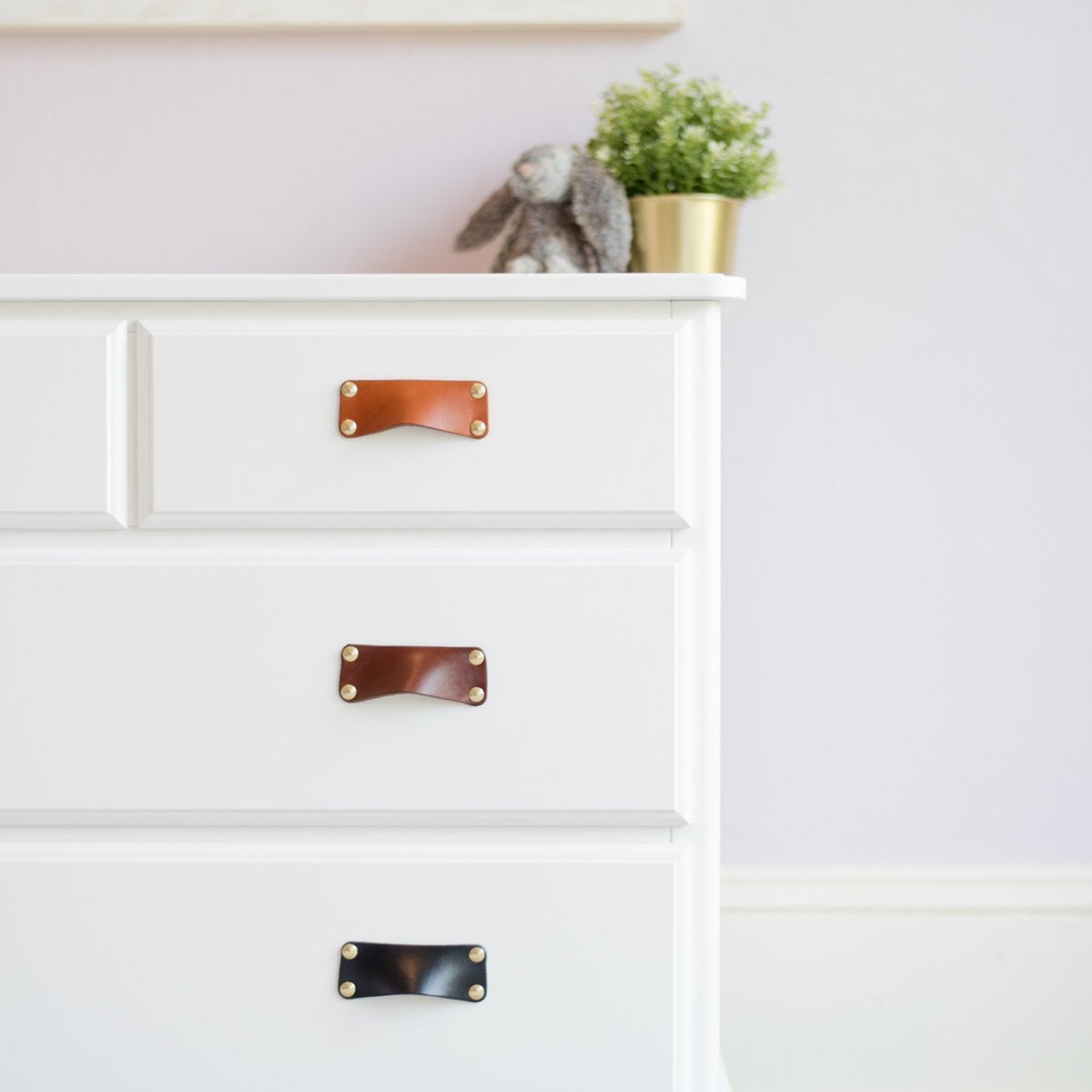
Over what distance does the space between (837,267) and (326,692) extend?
0.79 metres

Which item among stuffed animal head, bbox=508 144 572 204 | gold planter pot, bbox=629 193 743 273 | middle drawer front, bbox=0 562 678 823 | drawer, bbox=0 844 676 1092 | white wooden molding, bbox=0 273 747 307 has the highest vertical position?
stuffed animal head, bbox=508 144 572 204

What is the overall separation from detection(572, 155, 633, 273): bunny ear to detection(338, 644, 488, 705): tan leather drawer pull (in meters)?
0.41

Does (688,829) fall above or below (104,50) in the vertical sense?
below

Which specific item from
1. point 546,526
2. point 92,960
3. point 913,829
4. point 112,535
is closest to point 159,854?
point 92,960

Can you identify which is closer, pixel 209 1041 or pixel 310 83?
pixel 209 1041

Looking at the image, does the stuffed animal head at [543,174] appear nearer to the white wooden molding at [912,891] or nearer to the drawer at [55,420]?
the drawer at [55,420]

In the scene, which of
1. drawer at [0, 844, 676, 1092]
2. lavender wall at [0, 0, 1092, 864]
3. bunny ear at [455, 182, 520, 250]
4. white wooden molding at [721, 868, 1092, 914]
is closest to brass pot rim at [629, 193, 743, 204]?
bunny ear at [455, 182, 520, 250]

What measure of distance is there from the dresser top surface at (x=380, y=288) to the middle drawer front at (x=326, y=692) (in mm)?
200

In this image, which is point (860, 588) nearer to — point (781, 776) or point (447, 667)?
point (781, 776)

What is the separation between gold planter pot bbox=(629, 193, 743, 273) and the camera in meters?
1.03

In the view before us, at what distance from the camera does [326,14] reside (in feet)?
→ 4.01

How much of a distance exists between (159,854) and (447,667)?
10.4 inches

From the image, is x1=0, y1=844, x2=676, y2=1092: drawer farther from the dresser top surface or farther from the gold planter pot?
the gold planter pot

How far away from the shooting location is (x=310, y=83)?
125 cm
